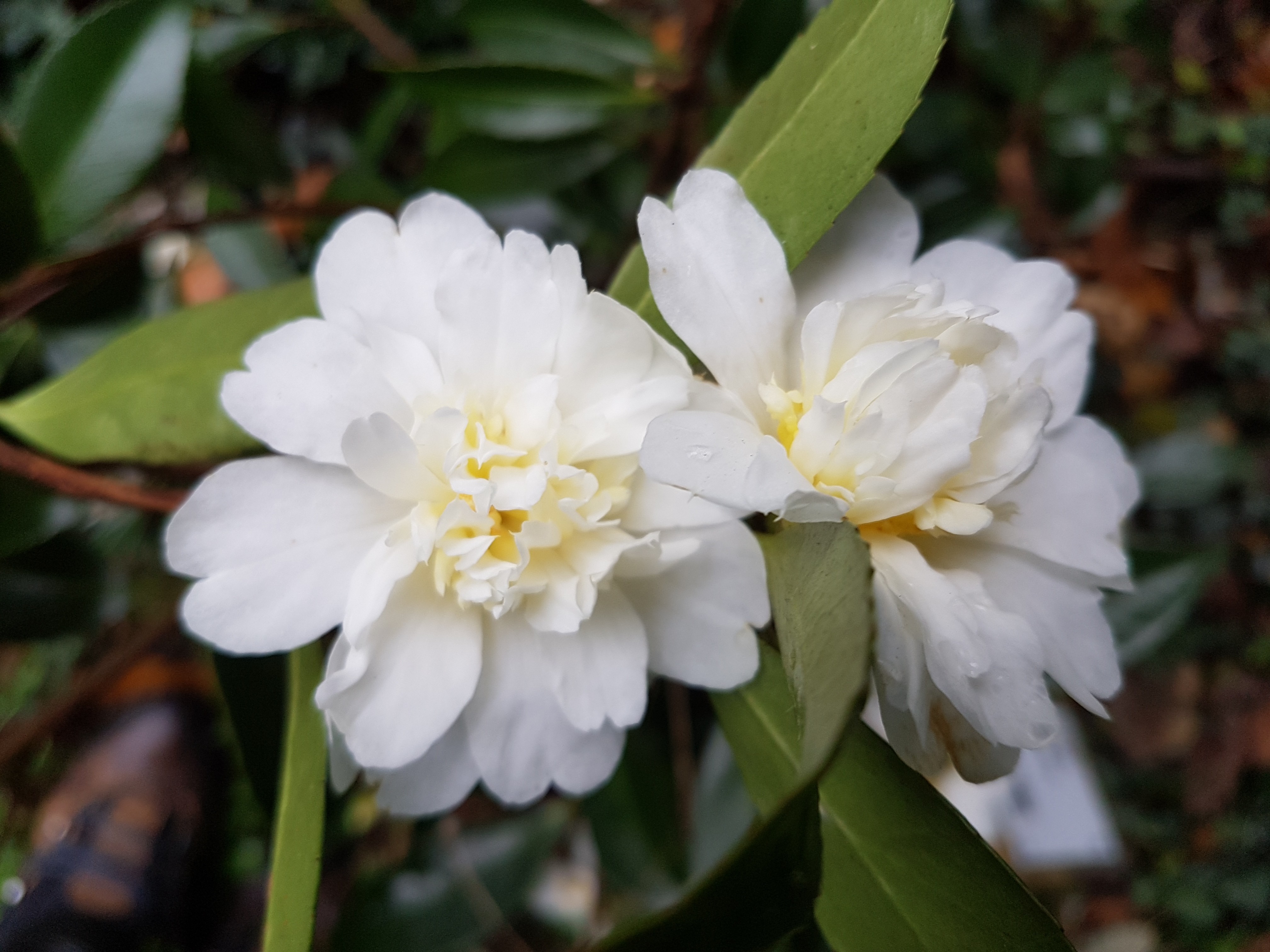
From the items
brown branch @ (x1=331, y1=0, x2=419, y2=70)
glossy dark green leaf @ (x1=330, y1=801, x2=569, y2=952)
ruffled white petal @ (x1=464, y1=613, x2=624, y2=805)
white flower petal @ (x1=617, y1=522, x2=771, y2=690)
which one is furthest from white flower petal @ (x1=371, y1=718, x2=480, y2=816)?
brown branch @ (x1=331, y1=0, x2=419, y2=70)

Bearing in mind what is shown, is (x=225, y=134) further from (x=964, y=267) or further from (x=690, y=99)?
(x=964, y=267)

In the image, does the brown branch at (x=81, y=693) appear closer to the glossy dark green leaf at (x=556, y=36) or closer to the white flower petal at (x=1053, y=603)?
the glossy dark green leaf at (x=556, y=36)

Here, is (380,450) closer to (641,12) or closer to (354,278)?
(354,278)

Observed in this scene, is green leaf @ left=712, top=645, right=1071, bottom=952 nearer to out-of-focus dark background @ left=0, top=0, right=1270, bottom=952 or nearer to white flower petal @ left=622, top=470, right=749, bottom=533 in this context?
white flower petal @ left=622, top=470, right=749, bottom=533

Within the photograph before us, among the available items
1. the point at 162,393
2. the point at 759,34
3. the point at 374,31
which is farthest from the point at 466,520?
the point at 374,31

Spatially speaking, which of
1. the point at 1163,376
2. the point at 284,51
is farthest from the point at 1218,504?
the point at 284,51

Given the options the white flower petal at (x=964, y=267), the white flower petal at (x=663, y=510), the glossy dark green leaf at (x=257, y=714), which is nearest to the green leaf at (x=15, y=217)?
the glossy dark green leaf at (x=257, y=714)

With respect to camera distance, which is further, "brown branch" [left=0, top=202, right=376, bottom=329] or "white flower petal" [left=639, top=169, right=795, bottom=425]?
"brown branch" [left=0, top=202, right=376, bottom=329]

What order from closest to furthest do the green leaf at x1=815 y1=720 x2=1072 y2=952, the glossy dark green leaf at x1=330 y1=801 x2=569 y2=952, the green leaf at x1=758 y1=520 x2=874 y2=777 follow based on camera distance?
the green leaf at x1=758 y1=520 x2=874 y2=777 → the green leaf at x1=815 y1=720 x2=1072 y2=952 → the glossy dark green leaf at x1=330 y1=801 x2=569 y2=952
